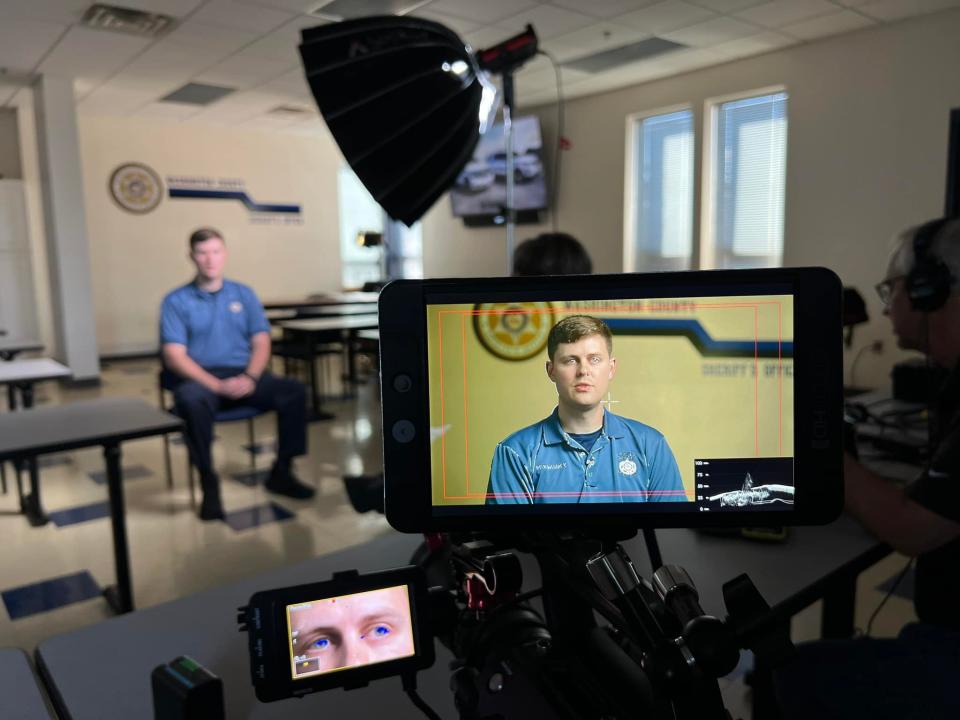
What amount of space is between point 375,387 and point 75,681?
538cm

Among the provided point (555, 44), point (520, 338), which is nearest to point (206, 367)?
point (520, 338)

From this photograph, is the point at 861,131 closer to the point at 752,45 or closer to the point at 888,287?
the point at 752,45

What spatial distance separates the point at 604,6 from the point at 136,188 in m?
5.77

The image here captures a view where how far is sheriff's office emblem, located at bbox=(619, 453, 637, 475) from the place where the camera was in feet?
2.02

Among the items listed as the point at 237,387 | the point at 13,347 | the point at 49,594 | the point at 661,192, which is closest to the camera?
the point at 49,594

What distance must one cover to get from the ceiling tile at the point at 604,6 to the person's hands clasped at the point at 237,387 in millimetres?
2924

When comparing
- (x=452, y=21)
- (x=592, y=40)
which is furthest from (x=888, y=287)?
(x=592, y=40)

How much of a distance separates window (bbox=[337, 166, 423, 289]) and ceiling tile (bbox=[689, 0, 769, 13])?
5.74 m

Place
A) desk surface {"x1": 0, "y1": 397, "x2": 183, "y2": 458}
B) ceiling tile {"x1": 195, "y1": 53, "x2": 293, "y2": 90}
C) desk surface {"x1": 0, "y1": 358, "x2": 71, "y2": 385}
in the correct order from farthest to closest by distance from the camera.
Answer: ceiling tile {"x1": 195, "y1": 53, "x2": 293, "y2": 90}, desk surface {"x1": 0, "y1": 358, "x2": 71, "y2": 385}, desk surface {"x1": 0, "y1": 397, "x2": 183, "y2": 458}

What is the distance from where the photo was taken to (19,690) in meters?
0.78

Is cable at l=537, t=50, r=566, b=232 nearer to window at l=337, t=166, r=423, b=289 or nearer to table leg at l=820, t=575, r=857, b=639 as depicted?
window at l=337, t=166, r=423, b=289

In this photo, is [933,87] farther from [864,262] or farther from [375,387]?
[375,387]

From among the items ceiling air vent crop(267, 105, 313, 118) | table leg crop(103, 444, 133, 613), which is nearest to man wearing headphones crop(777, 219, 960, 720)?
table leg crop(103, 444, 133, 613)

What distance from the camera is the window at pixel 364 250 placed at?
9.84 m
